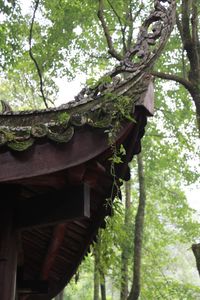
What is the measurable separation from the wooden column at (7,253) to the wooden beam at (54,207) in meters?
0.07

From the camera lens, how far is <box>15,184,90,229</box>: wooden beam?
Result: 2299 mm

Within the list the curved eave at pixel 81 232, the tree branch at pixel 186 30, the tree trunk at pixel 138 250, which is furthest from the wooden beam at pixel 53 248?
the tree trunk at pixel 138 250

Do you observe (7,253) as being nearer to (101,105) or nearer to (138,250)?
(101,105)

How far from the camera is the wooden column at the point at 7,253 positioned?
94.9 inches

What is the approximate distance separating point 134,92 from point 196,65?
455 cm

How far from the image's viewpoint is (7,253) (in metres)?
2.45

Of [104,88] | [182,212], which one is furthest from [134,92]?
[182,212]

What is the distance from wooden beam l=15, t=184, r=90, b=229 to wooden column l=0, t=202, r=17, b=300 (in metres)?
0.07

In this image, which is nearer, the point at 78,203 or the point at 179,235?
the point at 78,203

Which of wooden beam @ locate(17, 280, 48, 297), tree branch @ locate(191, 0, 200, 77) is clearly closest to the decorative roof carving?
wooden beam @ locate(17, 280, 48, 297)

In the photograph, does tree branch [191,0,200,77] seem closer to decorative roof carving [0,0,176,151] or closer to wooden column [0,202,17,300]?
decorative roof carving [0,0,176,151]

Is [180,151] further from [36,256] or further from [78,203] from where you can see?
[78,203]

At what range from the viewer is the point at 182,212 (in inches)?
520

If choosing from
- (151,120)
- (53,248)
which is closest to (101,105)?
(53,248)
